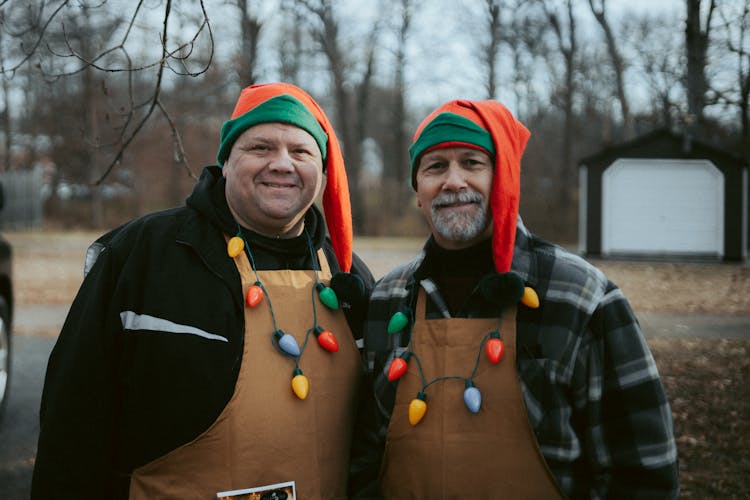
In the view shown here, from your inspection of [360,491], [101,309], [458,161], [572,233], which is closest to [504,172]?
[458,161]

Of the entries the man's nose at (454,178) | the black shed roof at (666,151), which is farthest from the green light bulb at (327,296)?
the black shed roof at (666,151)

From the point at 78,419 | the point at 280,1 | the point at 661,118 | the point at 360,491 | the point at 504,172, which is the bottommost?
the point at 360,491

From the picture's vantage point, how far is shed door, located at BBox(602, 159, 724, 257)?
17234mm

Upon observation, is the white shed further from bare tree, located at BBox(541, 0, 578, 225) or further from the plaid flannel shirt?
the plaid flannel shirt

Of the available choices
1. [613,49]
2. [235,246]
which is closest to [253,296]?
[235,246]

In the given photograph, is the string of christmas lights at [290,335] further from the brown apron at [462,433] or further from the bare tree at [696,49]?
the bare tree at [696,49]

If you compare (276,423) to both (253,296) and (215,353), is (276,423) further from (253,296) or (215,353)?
(253,296)

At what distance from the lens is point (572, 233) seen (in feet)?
79.6

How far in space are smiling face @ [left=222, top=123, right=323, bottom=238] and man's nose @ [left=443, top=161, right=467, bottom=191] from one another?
0.55m

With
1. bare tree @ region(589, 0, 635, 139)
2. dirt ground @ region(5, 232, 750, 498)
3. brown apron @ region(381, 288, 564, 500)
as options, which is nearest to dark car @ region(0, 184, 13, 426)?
brown apron @ region(381, 288, 564, 500)

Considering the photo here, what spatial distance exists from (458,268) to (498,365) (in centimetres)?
41

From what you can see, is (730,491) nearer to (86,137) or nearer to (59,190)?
(86,137)

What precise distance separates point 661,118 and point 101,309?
23694 mm

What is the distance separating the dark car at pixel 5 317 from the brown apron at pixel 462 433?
3829mm
